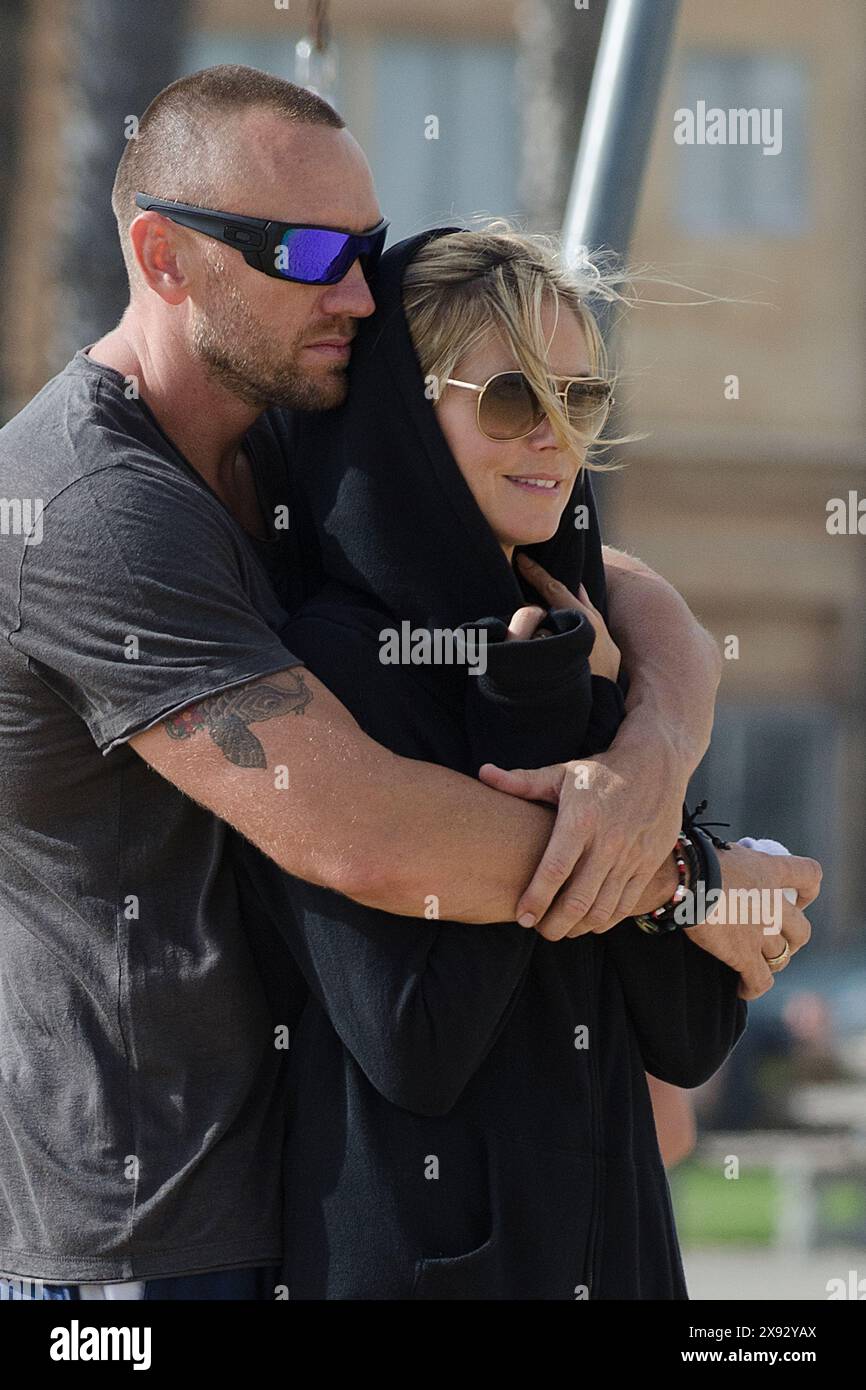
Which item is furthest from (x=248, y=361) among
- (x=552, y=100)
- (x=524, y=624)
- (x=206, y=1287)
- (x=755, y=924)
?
(x=552, y=100)

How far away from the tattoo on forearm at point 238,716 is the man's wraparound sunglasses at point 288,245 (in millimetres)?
661

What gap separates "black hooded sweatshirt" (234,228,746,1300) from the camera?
2.38 m

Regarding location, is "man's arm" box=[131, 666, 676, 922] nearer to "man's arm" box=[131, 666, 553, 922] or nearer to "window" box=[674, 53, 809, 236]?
"man's arm" box=[131, 666, 553, 922]

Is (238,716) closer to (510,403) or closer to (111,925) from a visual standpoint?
(111,925)

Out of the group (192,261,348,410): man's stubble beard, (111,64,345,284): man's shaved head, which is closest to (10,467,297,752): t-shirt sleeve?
(192,261,348,410): man's stubble beard

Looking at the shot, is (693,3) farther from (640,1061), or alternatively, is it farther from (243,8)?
(640,1061)

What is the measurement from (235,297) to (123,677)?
65 cm

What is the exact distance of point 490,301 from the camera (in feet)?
8.26

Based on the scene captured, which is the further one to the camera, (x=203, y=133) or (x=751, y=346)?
(x=751, y=346)

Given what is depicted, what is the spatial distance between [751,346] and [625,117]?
1242 centimetres

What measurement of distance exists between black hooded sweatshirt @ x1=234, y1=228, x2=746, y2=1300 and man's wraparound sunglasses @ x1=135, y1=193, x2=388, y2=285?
3.0 inches

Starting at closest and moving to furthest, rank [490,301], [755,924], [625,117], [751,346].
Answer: [490,301] < [755,924] < [625,117] < [751,346]


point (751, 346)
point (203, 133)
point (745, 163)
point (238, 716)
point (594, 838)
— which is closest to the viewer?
point (238, 716)
